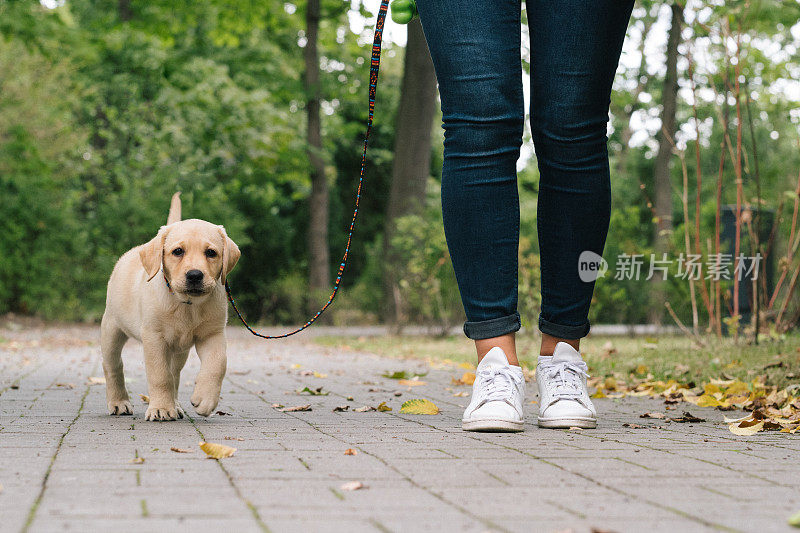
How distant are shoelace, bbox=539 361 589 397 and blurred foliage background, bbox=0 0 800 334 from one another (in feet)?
20.2

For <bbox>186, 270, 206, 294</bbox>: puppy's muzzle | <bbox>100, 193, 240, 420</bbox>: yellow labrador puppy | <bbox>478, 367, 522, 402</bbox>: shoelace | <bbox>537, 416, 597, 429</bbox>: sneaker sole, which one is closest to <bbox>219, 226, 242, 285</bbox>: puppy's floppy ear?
<bbox>100, 193, 240, 420</bbox>: yellow labrador puppy

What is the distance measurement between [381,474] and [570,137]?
160 centimetres

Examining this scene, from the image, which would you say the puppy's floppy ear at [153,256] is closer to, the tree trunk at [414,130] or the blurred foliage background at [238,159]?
the blurred foliage background at [238,159]

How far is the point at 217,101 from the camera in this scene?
17859 mm

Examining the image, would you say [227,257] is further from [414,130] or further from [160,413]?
[414,130]

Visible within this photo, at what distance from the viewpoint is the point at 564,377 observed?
128 inches

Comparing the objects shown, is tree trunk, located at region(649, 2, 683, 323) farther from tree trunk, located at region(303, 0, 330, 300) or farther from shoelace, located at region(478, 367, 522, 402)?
shoelace, located at region(478, 367, 522, 402)

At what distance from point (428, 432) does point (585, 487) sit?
100 cm

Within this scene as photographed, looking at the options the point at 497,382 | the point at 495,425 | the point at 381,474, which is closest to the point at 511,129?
the point at 497,382

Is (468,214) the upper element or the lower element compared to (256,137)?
lower

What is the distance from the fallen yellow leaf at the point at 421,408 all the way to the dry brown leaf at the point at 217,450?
126cm

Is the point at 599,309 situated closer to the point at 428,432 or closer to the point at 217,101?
the point at 428,432

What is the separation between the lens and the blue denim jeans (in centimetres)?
315

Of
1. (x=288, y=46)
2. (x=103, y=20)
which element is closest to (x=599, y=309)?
(x=103, y=20)
